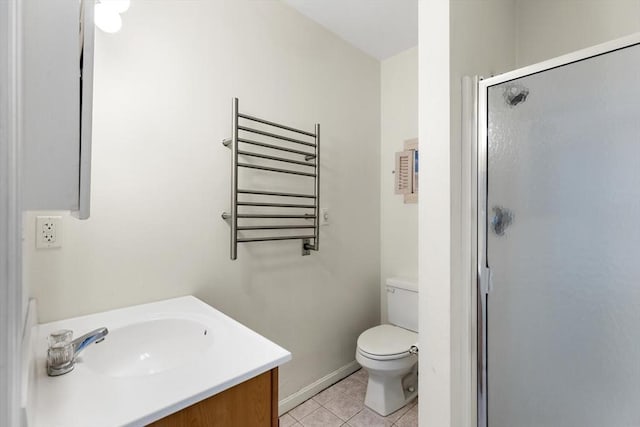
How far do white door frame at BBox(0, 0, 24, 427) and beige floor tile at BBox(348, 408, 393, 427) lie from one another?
1.74 m

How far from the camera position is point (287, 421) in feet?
5.50

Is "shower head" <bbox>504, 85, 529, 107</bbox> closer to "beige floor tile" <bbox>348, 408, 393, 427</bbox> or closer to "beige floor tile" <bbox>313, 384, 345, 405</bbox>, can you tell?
"beige floor tile" <bbox>348, 408, 393, 427</bbox>

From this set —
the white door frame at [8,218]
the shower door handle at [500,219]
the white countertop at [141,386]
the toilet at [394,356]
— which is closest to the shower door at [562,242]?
the shower door handle at [500,219]

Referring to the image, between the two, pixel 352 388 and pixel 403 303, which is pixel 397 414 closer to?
pixel 352 388

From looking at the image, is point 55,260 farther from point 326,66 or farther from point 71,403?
point 326,66

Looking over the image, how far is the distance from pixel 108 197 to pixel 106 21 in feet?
2.18

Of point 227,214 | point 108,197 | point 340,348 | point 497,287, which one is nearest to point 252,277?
point 227,214

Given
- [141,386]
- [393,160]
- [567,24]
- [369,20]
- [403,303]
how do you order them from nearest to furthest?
[141,386] < [567,24] < [369,20] < [403,303] < [393,160]

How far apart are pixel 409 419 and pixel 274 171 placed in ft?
5.26

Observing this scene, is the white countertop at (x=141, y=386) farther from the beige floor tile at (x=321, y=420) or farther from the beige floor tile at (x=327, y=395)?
the beige floor tile at (x=327, y=395)

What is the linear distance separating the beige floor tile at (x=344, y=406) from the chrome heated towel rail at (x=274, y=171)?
Result: 943mm

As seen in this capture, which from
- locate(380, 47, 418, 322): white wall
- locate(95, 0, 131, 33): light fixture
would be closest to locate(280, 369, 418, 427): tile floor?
locate(380, 47, 418, 322): white wall

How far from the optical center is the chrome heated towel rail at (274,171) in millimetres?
1438

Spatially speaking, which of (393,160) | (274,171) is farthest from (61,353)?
(393,160)
